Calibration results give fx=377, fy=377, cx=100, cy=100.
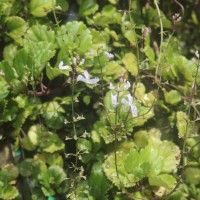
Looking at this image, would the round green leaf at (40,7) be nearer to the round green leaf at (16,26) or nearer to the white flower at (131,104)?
the round green leaf at (16,26)

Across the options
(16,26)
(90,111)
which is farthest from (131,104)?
(16,26)

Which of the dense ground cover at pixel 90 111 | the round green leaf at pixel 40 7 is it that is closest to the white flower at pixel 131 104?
the dense ground cover at pixel 90 111

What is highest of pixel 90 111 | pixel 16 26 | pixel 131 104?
pixel 16 26

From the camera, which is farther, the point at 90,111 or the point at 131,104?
the point at 90,111

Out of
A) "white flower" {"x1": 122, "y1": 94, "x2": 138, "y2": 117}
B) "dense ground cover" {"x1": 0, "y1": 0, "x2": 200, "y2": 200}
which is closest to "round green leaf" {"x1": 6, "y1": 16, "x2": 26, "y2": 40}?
"dense ground cover" {"x1": 0, "y1": 0, "x2": 200, "y2": 200}

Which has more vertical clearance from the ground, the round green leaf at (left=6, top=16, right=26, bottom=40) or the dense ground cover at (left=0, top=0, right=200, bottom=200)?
the round green leaf at (left=6, top=16, right=26, bottom=40)

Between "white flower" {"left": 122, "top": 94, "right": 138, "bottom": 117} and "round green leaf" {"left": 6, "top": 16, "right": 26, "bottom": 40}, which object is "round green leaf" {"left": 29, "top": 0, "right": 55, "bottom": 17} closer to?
"round green leaf" {"left": 6, "top": 16, "right": 26, "bottom": 40}

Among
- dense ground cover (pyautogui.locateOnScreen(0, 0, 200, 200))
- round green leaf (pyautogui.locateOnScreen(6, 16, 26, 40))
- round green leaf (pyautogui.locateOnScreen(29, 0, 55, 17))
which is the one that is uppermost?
round green leaf (pyautogui.locateOnScreen(29, 0, 55, 17))

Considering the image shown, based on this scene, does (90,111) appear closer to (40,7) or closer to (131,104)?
(131,104)
